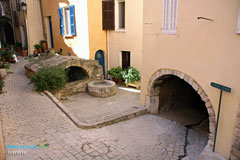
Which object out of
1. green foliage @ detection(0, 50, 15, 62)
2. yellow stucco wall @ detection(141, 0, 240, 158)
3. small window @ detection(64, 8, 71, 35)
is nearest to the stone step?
yellow stucco wall @ detection(141, 0, 240, 158)

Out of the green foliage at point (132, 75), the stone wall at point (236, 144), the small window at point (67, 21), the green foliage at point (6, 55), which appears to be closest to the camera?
the stone wall at point (236, 144)

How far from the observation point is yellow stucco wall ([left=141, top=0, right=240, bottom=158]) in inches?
186

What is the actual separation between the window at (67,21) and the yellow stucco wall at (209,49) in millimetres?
7143

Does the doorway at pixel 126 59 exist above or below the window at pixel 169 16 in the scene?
below

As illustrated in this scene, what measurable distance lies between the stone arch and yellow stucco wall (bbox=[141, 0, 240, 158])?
14 centimetres

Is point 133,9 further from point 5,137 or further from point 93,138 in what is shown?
point 5,137

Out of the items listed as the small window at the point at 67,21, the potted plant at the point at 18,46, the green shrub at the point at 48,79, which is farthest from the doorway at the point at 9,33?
the green shrub at the point at 48,79

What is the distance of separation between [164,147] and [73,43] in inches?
394

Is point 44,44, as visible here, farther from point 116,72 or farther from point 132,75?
point 132,75

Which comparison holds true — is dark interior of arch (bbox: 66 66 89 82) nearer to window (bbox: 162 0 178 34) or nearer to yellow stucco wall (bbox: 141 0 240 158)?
yellow stucco wall (bbox: 141 0 240 158)

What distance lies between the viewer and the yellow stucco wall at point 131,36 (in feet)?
37.2

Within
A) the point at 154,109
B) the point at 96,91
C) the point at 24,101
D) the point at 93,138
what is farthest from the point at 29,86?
the point at 154,109

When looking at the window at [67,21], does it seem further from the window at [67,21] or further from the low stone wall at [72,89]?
the low stone wall at [72,89]

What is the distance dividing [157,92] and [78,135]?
12.7ft
